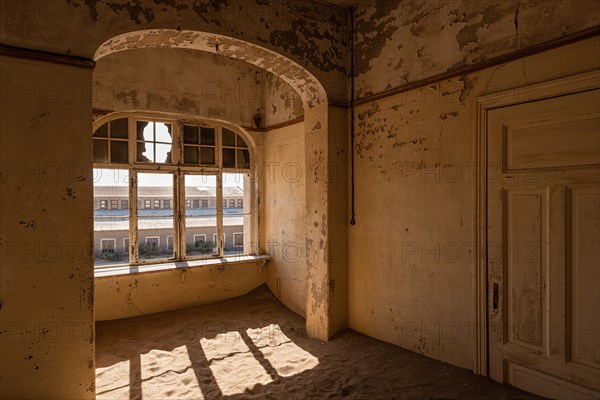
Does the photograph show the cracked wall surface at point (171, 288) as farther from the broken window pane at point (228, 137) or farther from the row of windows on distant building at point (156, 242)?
the broken window pane at point (228, 137)

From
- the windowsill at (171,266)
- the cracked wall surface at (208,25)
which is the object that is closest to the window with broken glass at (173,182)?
the windowsill at (171,266)

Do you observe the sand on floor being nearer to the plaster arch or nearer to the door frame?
the door frame

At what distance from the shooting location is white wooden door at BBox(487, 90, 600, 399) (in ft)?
7.64

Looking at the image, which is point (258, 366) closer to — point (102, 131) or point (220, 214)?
point (220, 214)

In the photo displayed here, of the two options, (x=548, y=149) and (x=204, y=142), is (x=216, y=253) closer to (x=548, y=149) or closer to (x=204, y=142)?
(x=204, y=142)

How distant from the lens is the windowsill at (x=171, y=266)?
179 inches

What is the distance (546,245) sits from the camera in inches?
99.0

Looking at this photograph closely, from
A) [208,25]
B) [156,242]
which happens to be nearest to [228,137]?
[208,25]

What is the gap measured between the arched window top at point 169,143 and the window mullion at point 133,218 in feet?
0.85

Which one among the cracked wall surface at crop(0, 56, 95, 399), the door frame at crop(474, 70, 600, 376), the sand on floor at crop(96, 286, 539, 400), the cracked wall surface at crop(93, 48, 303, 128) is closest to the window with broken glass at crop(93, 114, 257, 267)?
the cracked wall surface at crop(93, 48, 303, 128)

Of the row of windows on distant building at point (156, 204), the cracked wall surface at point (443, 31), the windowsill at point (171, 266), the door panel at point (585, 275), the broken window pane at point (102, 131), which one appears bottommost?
the windowsill at point (171, 266)

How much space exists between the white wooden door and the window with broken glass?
377 centimetres

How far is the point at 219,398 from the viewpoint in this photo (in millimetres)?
2865

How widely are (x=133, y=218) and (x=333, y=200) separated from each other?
2.77 metres
